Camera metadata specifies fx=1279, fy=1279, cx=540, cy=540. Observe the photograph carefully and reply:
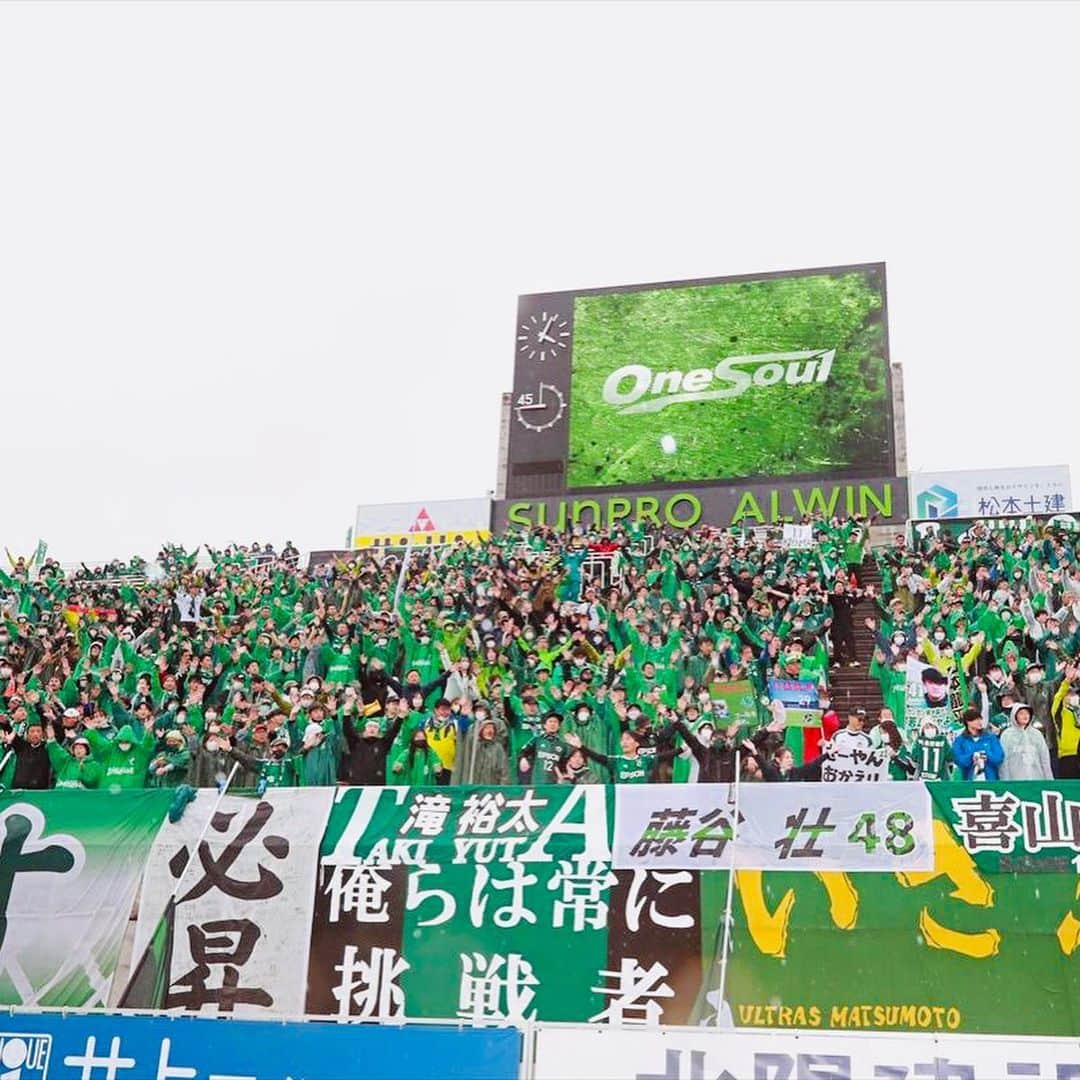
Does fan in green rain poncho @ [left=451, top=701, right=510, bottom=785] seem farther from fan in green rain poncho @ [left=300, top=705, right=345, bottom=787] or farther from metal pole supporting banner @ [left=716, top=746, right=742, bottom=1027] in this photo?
metal pole supporting banner @ [left=716, top=746, right=742, bottom=1027]

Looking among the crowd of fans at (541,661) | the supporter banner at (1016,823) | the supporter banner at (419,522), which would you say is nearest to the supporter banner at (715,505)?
the supporter banner at (419,522)

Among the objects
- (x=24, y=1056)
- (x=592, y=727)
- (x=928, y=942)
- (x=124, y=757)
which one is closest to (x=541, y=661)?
(x=592, y=727)

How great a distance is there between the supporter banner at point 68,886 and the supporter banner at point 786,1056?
19.5ft

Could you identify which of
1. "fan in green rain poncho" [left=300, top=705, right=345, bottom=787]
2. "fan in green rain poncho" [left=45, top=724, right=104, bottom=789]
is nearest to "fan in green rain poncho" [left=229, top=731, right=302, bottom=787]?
"fan in green rain poncho" [left=300, top=705, right=345, bottom=787]

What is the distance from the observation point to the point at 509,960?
37.3ft

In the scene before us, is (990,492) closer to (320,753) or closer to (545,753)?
(545,753)

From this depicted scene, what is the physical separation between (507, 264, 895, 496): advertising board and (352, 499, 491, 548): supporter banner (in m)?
2.24

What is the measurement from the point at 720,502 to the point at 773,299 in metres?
6.35

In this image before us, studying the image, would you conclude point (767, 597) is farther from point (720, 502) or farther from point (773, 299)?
point (773, 299)

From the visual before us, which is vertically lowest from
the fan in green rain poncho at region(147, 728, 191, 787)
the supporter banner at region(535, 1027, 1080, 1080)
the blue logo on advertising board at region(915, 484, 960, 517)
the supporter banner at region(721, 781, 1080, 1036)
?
the supporter banner at region(535, 1027, 1080, 1080)

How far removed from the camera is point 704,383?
33.7m

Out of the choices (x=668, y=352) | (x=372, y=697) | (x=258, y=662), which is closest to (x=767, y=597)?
(x=372, y=697)

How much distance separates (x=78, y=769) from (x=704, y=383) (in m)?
22.5

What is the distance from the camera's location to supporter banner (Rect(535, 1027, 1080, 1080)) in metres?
7.38
